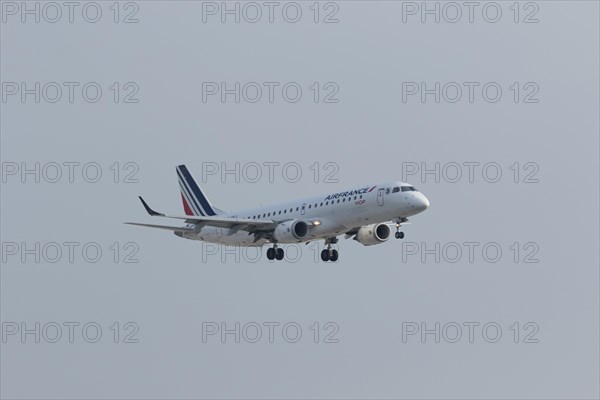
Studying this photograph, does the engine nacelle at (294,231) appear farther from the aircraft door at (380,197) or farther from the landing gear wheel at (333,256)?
the aircraft door at (380,197)

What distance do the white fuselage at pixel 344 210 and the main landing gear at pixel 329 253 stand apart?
10.8 ft

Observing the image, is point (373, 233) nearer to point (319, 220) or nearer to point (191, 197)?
point (319, 220)

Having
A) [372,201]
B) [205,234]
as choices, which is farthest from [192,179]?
[372,201]

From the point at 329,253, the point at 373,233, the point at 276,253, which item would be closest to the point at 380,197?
the point at 373,233

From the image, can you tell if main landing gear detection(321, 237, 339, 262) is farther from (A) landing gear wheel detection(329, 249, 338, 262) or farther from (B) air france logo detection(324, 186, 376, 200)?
(B) air france logo detection(324, 186, 376, 200)

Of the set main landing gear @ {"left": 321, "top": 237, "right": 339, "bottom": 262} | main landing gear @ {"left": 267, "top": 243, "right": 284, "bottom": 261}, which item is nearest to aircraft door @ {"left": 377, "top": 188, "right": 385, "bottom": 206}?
main landing gear @ {"left": 321, "top": 237, "right": 339, "bottom": 262}

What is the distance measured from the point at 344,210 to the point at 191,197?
21.4m

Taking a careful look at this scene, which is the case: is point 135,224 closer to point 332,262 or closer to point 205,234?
point 205,234

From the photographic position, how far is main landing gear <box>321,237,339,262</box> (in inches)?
3226

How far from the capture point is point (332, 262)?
8206cm

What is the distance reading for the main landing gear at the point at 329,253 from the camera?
269 ft

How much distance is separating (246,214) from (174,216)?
23.2ft

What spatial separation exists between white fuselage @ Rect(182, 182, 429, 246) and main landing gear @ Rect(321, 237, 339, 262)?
328cm

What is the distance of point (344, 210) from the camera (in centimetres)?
7575
